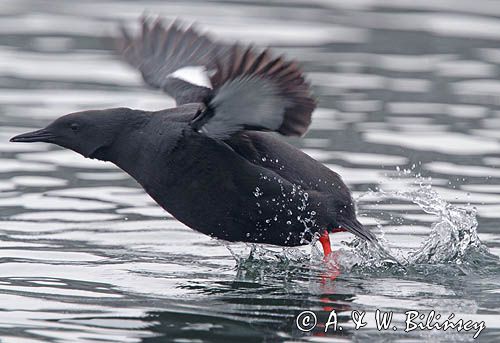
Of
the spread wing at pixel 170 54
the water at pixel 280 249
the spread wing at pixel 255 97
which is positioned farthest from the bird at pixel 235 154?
the spread wing at pixel 170 54

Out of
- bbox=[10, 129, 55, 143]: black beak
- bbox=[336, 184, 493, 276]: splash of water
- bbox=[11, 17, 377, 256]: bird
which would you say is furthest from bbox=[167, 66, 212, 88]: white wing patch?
bbox=[336, 184, 493, 276]: splash of water

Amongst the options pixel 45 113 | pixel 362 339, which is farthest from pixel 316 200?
pixel 45 113

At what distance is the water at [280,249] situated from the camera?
21.8ft

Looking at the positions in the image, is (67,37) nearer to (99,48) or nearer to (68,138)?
(99,48)

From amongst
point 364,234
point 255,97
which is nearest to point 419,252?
point 364,234

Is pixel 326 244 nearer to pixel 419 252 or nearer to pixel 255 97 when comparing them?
pixel 419 252

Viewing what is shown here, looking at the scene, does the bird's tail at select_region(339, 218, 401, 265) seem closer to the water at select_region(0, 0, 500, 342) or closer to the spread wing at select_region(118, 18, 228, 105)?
the water at select_region(0, 0, 500, 342)

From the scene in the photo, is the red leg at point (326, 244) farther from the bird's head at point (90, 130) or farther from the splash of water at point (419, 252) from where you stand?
the bird's head at point (90, 130)

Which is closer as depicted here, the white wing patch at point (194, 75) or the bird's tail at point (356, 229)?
the bird's tail at point (356, 229)

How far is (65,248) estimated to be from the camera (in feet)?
26.7

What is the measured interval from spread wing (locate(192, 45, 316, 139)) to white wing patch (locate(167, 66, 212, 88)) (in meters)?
1.13

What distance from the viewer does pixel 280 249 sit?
842 centimetres

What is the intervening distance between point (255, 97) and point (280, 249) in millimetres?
1750

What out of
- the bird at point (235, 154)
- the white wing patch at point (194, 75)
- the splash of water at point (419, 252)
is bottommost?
the splash of water at point (419, 252)
